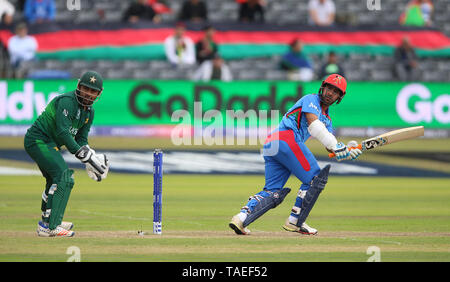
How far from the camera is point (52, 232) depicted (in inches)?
398

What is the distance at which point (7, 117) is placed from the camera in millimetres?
20156

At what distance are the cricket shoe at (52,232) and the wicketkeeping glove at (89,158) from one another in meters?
0.84

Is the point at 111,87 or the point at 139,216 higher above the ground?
the point at 111,87

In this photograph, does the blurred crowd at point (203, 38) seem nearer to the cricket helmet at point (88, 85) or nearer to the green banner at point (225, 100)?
the green banner at point (225, 100)

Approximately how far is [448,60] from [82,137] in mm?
18379

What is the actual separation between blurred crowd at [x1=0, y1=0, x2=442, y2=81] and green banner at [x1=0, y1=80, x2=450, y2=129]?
4.40ft

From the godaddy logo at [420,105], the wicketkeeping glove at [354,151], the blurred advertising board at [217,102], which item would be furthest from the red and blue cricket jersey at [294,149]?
the godaddy logo at [420,105]

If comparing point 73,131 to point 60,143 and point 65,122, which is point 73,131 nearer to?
point 60,143

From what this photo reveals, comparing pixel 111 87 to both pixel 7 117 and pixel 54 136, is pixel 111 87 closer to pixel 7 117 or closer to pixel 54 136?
pixel 7 117

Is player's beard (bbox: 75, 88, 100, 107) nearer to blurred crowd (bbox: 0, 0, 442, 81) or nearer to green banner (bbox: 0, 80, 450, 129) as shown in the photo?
green banner (bbox: 0, 80, 450, 129)

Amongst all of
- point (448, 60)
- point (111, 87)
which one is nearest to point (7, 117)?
point (111, 87)

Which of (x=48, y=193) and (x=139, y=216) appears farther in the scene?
(x=139, y=216)

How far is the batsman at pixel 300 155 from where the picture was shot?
1017cm

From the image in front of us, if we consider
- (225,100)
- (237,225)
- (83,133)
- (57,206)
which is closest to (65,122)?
(83,133)
